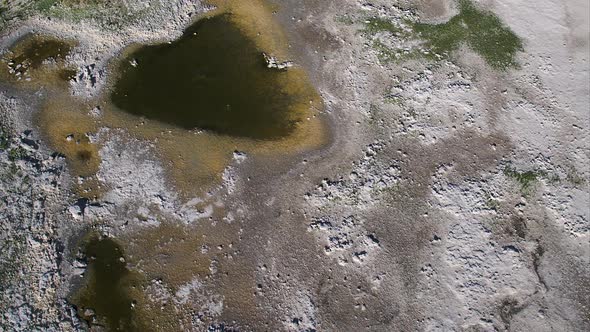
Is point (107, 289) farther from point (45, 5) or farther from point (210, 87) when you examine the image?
point (45, 5)

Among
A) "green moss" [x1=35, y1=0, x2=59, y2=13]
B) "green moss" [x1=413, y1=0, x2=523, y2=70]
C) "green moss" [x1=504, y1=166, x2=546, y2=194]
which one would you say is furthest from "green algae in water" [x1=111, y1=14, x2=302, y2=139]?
"green moss" [x1=504, y1=166, x2=546, y2=194]

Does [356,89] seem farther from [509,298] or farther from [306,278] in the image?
[509,298]

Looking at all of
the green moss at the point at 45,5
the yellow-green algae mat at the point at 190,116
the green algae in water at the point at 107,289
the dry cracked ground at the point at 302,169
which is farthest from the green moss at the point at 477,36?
the green moss at the point at 45,5

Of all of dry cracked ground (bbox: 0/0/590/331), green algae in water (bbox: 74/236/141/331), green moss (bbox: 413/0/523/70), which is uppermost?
green moss (bbox: 413/0/523/70)

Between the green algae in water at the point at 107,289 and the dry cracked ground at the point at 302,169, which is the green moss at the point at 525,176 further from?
the green algae in water at the point at 107,289

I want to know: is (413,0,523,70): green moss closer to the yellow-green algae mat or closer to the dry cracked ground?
the dry cracked ground

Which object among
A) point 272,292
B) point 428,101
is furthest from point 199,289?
point 428,101

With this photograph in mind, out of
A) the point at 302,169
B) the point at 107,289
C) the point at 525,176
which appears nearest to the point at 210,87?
the point at 302,169
